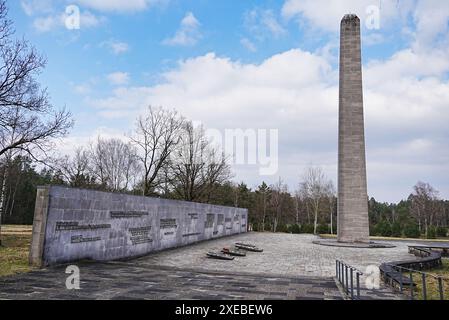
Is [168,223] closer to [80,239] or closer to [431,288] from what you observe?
[80,239]

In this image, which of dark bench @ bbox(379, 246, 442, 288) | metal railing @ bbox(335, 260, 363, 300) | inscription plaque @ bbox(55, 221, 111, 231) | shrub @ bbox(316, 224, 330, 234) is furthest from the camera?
shrub @ bbox(316, 224, 330, 234)

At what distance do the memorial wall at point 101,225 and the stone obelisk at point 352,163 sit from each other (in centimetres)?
1071

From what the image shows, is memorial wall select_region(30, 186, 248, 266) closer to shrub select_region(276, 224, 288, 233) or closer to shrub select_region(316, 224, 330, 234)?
shrub select_region(316, 224, 330, 234)

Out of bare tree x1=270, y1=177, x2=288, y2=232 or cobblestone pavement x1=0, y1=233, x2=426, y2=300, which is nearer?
cobblestone pavement x1=0, y1=233, x2=426, y2=300

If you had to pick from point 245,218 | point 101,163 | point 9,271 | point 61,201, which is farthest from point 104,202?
point 101,163

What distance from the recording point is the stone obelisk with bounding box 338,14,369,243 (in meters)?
23.2

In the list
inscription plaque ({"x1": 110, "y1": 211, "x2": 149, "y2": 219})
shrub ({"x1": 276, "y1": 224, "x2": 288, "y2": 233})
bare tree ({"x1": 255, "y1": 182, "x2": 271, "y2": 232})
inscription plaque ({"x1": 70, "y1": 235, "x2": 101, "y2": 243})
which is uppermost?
bare tree ({"x1": 255, "y1": 182, "x2": 271, "y2": 232})

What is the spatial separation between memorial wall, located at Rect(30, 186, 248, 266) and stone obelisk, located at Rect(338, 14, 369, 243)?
1071cm

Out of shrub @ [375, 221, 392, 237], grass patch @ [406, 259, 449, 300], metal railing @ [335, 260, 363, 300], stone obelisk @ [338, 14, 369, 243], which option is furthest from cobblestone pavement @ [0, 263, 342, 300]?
shrub @ [375, 221, 392, 237]

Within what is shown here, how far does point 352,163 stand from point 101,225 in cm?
1737

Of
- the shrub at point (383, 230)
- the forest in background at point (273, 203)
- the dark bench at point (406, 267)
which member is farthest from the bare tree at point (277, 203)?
the dark bench at point (406, 267)
